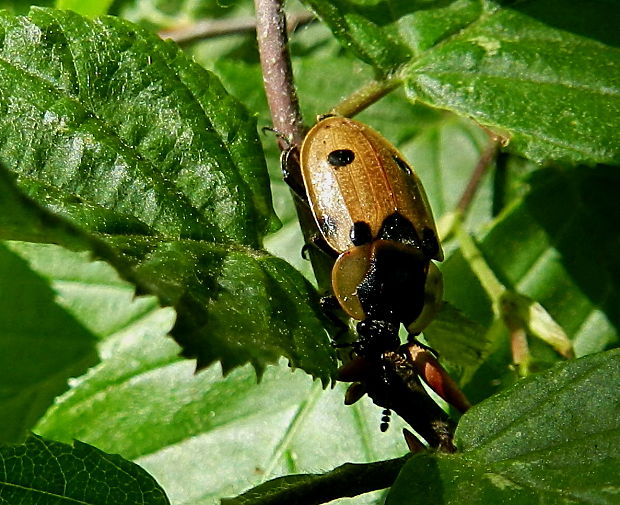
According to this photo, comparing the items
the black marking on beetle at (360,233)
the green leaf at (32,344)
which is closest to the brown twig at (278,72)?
the black marking on beetle at (360,233)

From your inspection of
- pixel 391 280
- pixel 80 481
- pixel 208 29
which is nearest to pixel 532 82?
pixel 391 280

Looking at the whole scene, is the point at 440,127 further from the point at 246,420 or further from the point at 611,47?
the point at 246,420

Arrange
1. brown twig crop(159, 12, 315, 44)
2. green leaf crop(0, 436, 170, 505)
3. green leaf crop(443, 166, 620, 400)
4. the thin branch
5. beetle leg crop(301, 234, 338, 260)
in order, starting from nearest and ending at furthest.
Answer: green leaf crop(0, 436, 170, 505) → the thin branch → beetle leg crop(301, 234, 338, 260) → green leaf crop(443, 166, 620, 400) → brown twig crop(159, 12, 315, 44)

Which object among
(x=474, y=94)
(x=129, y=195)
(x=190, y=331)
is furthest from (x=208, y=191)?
(x=474, y=94)

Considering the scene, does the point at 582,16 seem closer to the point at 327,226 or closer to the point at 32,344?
the point at 327,226

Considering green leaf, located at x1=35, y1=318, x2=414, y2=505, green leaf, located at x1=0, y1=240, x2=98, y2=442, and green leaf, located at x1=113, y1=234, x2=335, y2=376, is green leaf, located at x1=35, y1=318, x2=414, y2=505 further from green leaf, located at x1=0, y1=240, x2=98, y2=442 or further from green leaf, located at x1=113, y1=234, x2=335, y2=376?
green leaf, located at x1=113, y1=234, x2=335, y2=376

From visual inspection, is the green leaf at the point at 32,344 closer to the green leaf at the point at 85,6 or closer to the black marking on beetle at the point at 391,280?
the black marking on beetle at the point at 391,280

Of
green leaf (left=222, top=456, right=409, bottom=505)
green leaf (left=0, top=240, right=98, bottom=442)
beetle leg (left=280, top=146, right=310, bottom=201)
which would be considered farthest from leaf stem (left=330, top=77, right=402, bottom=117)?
green leaf (left=222, top=456, right=409, bottom=505)
